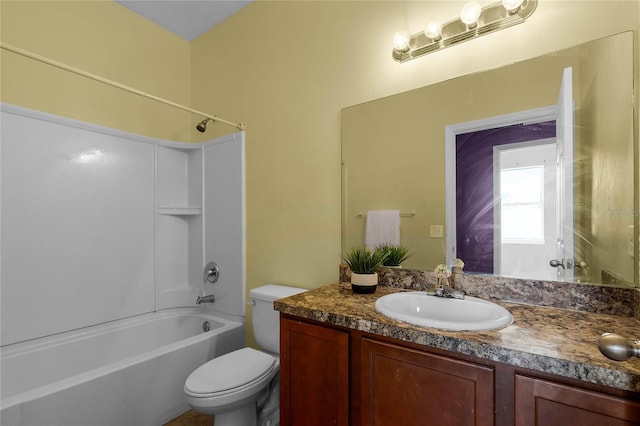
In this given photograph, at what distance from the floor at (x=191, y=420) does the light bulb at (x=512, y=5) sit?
2651mm

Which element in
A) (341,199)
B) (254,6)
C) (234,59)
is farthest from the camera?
(234,59)

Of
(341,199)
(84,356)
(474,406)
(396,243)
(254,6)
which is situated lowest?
(84,356)

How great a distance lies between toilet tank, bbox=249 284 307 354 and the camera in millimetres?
1906

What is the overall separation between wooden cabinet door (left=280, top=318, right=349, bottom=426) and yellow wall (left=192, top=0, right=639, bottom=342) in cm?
66

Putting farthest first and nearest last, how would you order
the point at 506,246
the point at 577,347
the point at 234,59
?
the point at 234,59 < the point at 506,246 < the point at 577,347

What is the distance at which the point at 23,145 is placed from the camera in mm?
1882

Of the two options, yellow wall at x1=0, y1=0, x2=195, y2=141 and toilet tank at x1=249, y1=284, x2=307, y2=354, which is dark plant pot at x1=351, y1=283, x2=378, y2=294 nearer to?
toilet tank at x1=249, y1=284, x2=307, y2=354

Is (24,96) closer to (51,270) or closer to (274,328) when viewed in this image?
(51,270)

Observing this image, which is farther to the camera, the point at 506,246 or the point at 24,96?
the point at 24,96

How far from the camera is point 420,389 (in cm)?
96

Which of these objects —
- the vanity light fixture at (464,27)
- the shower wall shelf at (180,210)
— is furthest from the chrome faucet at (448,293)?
the shower wall shelf at (180,210)

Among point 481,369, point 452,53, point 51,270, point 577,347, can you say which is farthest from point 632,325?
point 51,270

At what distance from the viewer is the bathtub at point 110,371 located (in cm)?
143

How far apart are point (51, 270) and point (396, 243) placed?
2150mm
